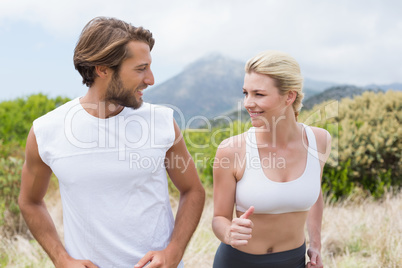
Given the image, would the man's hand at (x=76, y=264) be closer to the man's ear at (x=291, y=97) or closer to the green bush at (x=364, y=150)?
the man's ear at (x=291, y=97)

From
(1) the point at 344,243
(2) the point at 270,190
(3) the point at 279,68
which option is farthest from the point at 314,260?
(1) the point at 344,243

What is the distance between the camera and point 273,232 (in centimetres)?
248

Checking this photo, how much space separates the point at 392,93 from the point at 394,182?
1.92 m

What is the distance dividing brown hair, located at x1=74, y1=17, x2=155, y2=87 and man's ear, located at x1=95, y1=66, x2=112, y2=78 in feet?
0.09

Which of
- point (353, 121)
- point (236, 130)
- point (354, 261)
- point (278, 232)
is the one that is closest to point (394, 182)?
point (353, 121)

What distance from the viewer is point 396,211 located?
5.57m

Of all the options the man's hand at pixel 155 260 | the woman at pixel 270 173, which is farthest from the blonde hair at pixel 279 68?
the man's hand at pixel 155 260

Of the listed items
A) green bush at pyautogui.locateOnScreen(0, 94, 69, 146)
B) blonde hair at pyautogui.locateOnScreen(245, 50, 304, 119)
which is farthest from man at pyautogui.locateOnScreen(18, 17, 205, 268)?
green bush at pyautogui.locateOnScreen(0, 94, 69, 146)

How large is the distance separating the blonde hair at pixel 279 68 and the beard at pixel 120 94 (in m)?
0.63

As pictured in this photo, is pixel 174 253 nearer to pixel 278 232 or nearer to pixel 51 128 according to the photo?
pixel 278 232

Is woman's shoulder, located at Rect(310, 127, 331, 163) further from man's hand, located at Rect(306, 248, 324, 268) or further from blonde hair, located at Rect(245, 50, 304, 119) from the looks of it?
man's hand, located at Rect(306, 248, 324, 268)

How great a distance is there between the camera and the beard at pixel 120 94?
2.19 m

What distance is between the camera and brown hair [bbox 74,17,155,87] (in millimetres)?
2156

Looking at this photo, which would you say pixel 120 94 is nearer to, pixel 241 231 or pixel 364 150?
pixel 241 231
